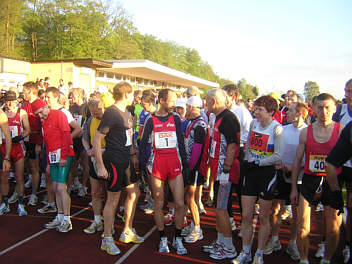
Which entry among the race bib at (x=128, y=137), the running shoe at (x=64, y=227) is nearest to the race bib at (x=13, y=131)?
the running shoe at (x=64, y=227)

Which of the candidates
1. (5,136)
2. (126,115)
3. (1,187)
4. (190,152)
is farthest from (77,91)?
(190,152)

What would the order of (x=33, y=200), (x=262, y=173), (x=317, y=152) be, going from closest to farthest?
(x=317, y=152)
(x=262, y=173)
(x=33, y=200)

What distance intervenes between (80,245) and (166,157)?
1827mm

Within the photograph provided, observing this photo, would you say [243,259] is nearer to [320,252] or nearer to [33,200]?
[320,252]

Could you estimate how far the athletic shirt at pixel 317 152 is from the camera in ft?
10.8

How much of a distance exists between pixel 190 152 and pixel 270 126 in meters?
1.31

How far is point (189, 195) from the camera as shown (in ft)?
14.1

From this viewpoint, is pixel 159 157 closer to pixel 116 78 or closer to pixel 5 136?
pixel 5 136

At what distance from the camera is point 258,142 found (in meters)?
3.60

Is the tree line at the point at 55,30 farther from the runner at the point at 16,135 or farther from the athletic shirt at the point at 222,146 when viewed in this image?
the athletic shirt at the point at 222,146

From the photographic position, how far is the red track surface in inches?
149


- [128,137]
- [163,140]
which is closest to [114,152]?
[128,137]

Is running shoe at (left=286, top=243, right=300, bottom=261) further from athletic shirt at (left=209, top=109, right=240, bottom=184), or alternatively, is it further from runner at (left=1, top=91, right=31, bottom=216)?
runner at (left=1, top=91, right=31, bottom=216)

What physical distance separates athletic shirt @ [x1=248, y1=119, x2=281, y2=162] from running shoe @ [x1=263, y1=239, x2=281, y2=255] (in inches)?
53.3
